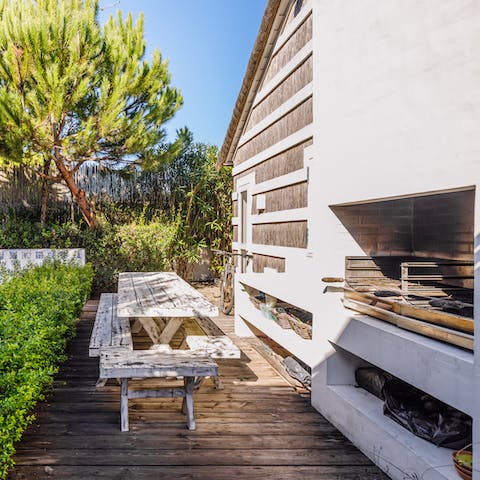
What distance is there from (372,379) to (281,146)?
3.01 meters

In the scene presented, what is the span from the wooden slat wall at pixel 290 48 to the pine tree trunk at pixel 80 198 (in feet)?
17.5

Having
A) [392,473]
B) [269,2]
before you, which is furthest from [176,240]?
[392,473]

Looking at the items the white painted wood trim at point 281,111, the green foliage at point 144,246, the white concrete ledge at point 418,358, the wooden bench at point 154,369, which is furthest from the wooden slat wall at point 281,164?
the green foliage at point 144,246

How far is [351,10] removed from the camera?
3.51m

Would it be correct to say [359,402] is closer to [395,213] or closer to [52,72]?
[395,213]

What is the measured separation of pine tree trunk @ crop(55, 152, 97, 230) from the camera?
10.1 metres

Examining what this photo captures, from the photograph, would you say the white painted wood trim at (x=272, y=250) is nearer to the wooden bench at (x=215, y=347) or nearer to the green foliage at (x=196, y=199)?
the wooden bench at (x=215, y=347)

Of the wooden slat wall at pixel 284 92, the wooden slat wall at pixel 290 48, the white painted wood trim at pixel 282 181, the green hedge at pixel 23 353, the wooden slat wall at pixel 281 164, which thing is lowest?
the green hedge at pixel 23 353

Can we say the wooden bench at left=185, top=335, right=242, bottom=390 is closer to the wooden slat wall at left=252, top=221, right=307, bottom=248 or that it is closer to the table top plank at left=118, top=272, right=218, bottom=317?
the table top plank at left=118, top=272, right=218, bottom=317

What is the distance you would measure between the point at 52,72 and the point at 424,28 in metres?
7.06

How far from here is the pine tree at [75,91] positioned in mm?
8242

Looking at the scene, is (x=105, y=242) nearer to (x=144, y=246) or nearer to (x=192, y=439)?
(x=144, y=246)

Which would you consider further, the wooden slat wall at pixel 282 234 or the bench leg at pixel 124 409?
the wooden slat wall at pixel 282 234

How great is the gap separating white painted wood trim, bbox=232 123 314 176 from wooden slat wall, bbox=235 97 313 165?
0.16 feet
